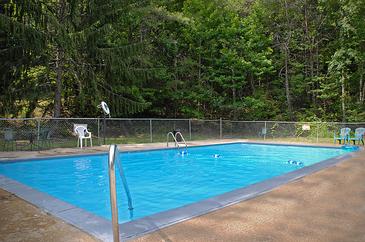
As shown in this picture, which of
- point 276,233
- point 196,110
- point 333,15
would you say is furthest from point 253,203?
point 333,15

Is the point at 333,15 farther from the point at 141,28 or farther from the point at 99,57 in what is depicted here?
the point at 99,57

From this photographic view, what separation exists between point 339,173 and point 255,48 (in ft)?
51.3

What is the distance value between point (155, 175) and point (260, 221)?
186 inches

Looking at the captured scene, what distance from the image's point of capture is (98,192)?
5.79 meters

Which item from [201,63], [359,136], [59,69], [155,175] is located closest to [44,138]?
[59,69]

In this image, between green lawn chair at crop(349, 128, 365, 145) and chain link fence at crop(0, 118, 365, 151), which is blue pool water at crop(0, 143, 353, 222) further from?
chain link fence at crop(0, 118, 365, 151)

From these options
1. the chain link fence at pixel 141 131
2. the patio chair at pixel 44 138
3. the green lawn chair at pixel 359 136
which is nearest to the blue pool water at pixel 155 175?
the green lawn chair at pixel 359 136

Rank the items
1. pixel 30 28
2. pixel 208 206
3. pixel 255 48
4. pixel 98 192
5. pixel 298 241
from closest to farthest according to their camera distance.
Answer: pixel 298 241, pixel 208 206, pixel 98 192, pixel 30 28, pixel 255 48

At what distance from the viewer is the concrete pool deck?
2750 millimetres

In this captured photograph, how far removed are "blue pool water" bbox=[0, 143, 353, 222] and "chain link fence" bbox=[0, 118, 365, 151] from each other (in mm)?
2746

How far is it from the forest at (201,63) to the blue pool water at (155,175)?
667cm

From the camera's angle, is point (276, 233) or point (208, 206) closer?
point (276, 233)

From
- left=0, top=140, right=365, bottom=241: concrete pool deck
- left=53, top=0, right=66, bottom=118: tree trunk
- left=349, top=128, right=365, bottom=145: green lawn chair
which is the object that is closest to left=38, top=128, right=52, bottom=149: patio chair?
left=53, top=0, right=66, bottom=118: tree trunk

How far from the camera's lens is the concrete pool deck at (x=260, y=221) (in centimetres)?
275
